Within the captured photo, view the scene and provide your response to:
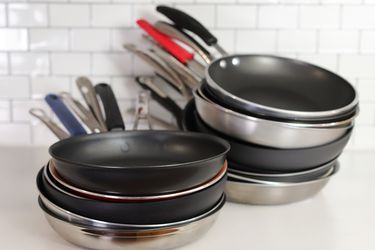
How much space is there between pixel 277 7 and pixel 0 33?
644mm

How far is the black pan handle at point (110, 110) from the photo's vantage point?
3.56 feet

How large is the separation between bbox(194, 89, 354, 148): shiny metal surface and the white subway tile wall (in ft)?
1.24

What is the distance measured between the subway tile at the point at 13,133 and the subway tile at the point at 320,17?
27.7 inches

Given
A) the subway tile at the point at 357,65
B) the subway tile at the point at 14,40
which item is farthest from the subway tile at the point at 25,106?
the subway tile at the point at 357,65

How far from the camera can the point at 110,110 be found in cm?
111

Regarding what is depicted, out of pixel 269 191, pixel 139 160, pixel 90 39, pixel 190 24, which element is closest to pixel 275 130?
pixel 269 191

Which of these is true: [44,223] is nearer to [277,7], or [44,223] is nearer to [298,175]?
[298,175]

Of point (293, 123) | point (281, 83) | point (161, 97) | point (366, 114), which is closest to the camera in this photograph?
point (293, 123)

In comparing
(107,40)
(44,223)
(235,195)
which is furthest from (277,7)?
(44,223)

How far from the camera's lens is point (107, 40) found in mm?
1391

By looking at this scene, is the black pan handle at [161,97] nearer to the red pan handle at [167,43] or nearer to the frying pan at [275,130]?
the red pan handle at [167,43]

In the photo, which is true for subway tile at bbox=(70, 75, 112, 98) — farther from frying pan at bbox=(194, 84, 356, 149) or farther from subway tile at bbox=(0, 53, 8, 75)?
frying pan at bbox=(194, 84, 356, 149)

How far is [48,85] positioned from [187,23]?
0.38m

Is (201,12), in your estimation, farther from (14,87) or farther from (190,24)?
(14,87)
